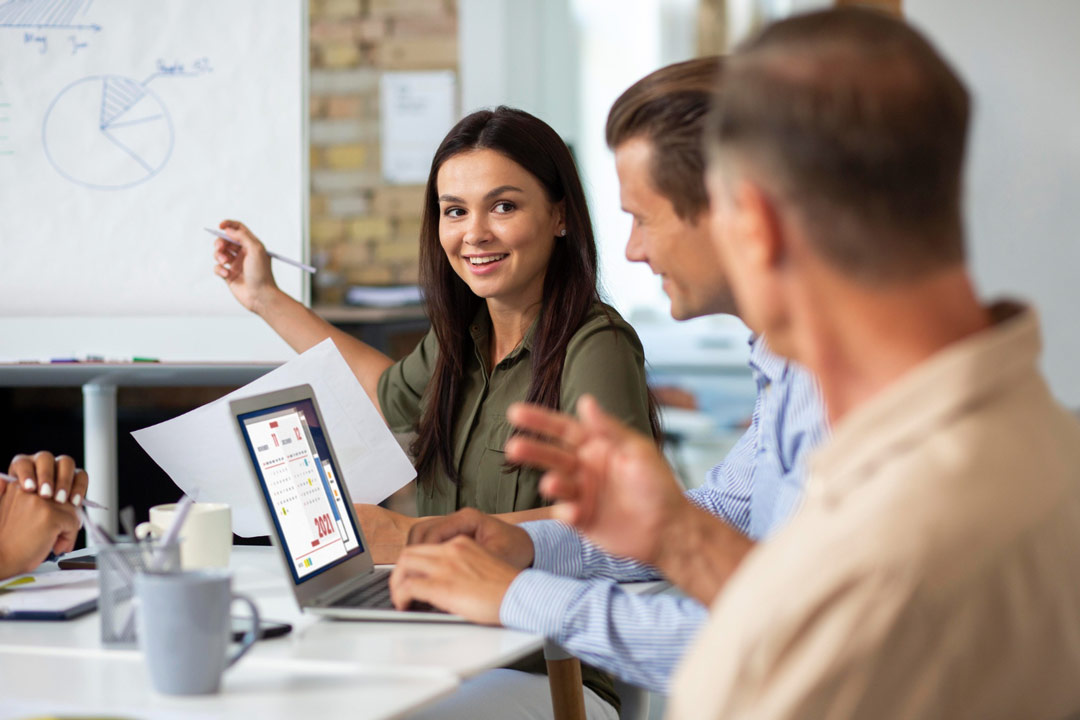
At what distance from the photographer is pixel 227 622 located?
89 cm

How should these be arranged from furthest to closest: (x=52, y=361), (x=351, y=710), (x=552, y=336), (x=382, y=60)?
(x=382, y=60) → (x=52, y=361) → (x=552, y=336) → (x=351, y=710)

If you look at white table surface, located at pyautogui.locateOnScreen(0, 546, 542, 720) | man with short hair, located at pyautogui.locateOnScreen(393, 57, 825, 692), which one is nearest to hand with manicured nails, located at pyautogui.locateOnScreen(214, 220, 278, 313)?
man with short hair, located at pyautogui.locateOnScreen(393, 57, 825, 692)

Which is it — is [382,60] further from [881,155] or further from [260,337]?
[881,155]

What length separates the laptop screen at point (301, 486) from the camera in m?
1.18

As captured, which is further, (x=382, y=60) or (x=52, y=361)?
(x=382, y=60)

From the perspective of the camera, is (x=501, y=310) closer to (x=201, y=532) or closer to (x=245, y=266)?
(x=245, y=266)

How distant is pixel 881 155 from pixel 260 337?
1800mm

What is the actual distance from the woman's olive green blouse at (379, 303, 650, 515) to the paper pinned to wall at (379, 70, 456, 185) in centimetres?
202

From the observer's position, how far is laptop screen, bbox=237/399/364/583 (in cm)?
118

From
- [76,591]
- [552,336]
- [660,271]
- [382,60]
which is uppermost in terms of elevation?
[382,60]

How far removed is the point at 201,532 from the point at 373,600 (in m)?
0.25

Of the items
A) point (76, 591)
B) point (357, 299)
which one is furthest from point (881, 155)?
point (357, 299)

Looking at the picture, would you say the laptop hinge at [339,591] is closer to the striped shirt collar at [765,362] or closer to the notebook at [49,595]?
the notebook at [49,595]

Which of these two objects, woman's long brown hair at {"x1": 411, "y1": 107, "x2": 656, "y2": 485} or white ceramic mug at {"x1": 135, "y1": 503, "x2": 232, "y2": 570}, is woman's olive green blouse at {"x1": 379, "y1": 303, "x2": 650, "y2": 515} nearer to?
woman's long brown hair at {"x1": 411, "y1": 107, "x2": 656, "y2": 485}
